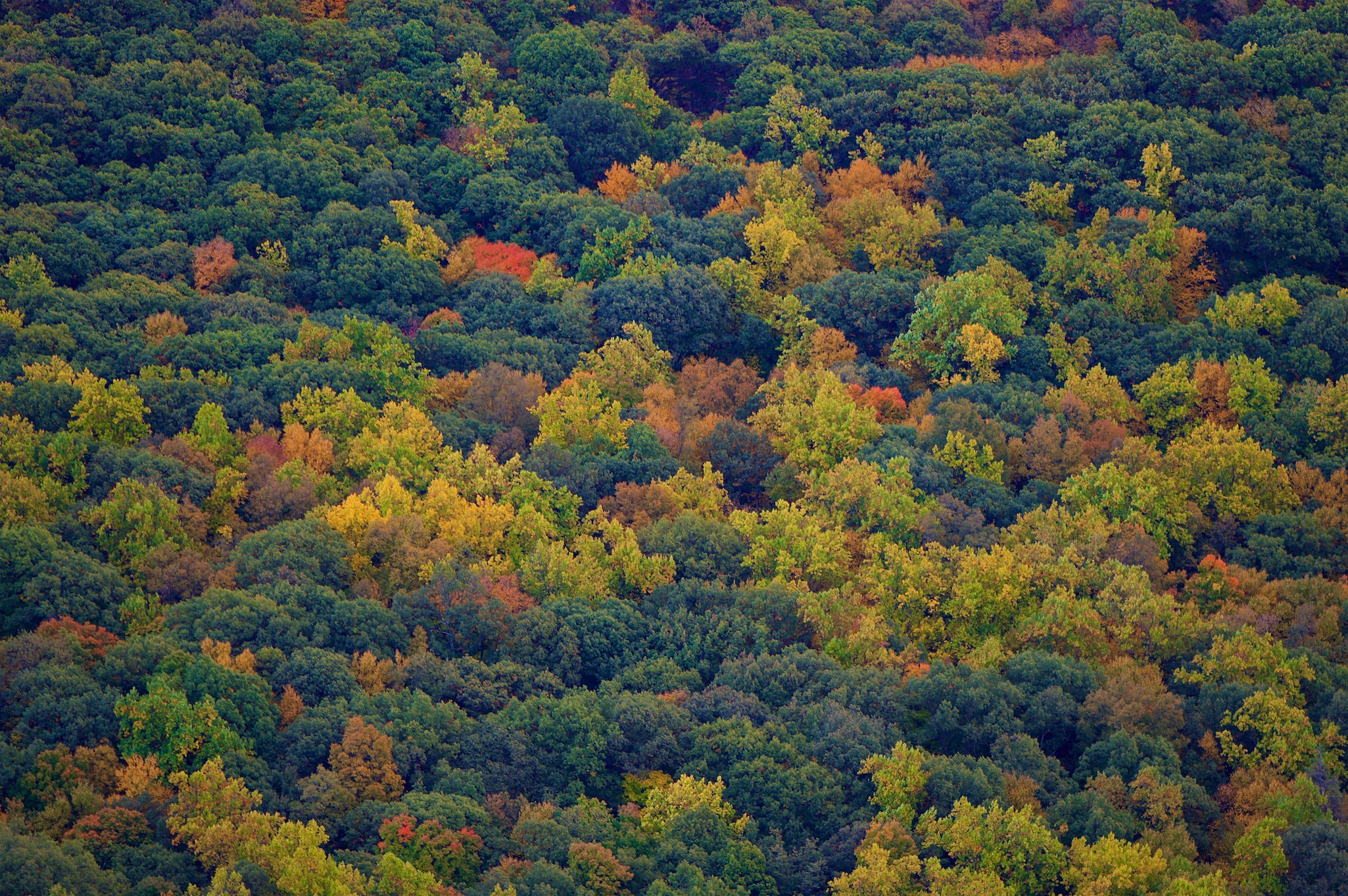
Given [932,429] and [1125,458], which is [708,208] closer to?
[932,429]

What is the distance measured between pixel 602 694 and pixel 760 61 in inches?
1988

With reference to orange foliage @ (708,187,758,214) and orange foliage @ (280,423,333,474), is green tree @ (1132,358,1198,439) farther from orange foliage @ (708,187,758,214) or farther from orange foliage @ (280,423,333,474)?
orange foliage @ (280,423,333,474)

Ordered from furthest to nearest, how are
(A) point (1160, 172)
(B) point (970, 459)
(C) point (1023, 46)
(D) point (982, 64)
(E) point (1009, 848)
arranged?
1. (C) point (1023, 46)
2. (D) point (982, 64)
3. (A) point (1160, 172)
4. (B) point (970, 459)
5. (E) point (1009, 848)

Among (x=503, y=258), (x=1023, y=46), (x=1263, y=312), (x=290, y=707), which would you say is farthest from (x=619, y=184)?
(x=290, y=707)

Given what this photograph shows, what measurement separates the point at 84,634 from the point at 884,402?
3560 cm

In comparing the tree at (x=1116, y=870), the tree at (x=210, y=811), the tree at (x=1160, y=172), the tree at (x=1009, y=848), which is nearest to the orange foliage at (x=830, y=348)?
the tree at (x=1160, y=172)

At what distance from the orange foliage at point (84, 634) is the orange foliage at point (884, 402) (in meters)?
33.5

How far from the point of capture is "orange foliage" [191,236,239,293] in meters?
79.1

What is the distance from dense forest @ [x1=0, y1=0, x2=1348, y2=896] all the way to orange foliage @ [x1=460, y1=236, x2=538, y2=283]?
355 mm

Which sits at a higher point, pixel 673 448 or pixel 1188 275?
pixel 1188 275

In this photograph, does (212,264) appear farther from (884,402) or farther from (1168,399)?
(1168,399)

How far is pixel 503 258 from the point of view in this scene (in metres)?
85.2

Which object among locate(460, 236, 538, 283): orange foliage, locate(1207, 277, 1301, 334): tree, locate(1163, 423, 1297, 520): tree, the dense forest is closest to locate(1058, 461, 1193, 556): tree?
the dense forest

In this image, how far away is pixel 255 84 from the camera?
297ft
